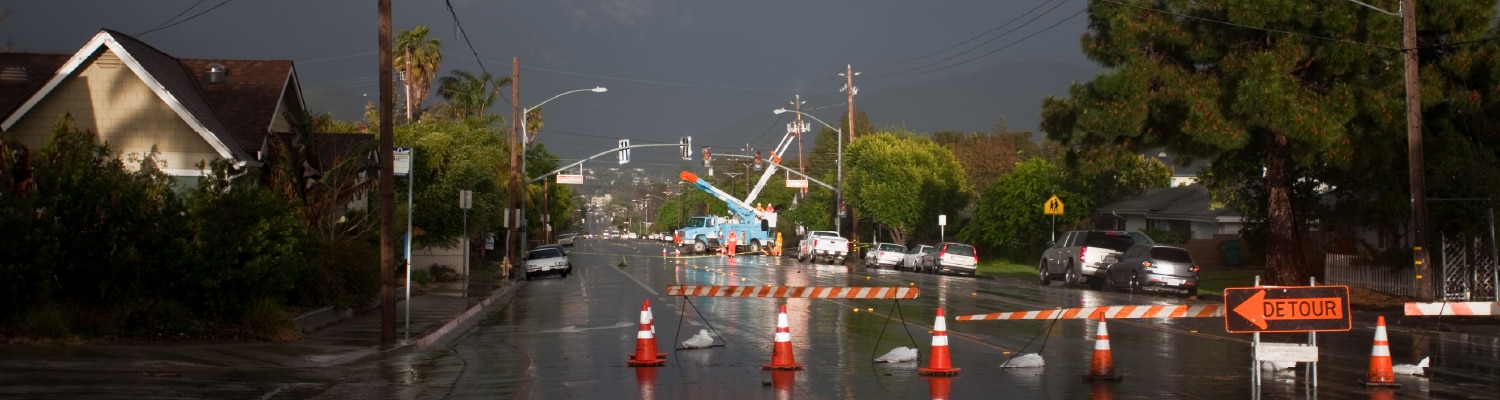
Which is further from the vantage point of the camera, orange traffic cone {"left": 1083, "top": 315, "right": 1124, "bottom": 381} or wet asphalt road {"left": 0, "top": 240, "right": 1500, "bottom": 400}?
orange traffic cone {"left": 1083, "top": 315, "right": 1124, "bottom": 381}

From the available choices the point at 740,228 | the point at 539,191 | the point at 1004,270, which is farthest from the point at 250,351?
the point at 539,191

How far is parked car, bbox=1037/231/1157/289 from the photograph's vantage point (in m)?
37.1

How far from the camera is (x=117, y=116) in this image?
2519cm

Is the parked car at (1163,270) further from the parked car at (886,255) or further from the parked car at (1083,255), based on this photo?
the parked car at (886,255)

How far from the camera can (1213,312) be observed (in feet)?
48.1

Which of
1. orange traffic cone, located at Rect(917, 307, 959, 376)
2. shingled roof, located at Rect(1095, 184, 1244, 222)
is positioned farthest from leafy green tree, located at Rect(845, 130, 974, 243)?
orange traffic cone, located at Rect(917, 307, 959, 376)

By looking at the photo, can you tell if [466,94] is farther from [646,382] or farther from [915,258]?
[646,382]

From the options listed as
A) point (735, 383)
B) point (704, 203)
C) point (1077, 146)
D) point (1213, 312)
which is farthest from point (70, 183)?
point (704, 203)

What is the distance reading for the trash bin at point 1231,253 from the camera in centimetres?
4938

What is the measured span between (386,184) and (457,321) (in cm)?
522

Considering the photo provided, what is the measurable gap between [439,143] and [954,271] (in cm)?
2001

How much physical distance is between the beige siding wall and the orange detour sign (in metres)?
19.9

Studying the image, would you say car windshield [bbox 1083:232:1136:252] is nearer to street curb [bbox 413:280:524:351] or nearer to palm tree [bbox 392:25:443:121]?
street curb [bbox 413:280:524:351]

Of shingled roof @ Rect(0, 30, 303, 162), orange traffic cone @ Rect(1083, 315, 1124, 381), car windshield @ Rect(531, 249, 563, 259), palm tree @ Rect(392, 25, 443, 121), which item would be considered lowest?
orange traffic cone @ Rect(1083, 315, 1124, 381)
